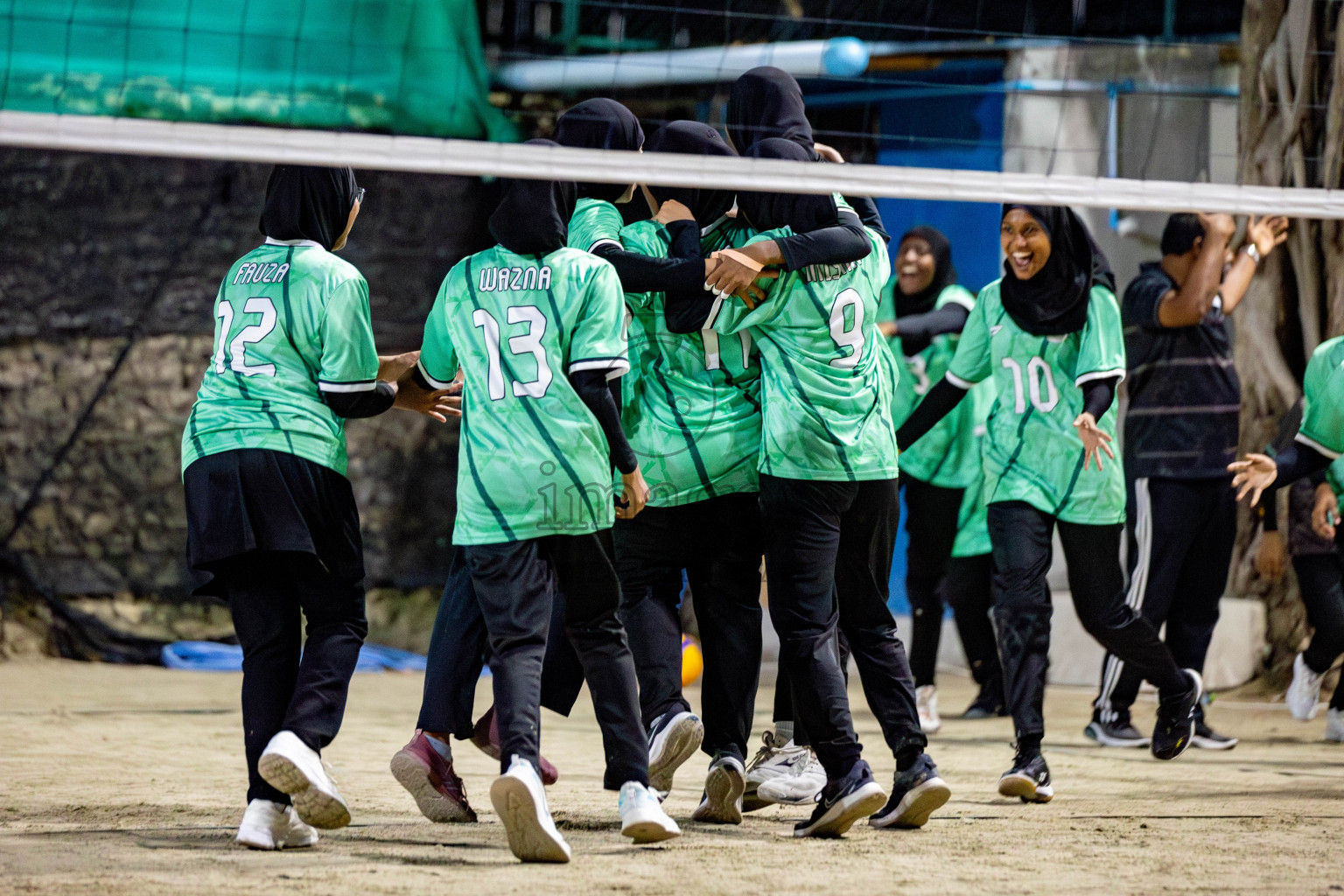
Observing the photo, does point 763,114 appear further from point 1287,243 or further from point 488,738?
point 1287,243

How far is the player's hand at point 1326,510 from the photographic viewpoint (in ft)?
22.1

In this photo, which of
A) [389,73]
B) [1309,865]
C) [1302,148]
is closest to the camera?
[1309,865]

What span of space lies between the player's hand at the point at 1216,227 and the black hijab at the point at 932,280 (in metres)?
1.59

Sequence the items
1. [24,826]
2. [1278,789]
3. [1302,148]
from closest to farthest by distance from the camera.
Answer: [24,826] < [1278,789] < [1302,148]

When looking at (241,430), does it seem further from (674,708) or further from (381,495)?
(381,495)

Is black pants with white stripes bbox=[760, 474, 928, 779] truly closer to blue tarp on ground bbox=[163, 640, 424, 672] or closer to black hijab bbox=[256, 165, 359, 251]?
black hijab bbox=[256, 165, 359, 251]

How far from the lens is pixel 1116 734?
6.91 m

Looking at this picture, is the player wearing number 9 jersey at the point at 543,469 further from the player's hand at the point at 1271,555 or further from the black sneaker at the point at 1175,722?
the player's hand at the point at 1271,555

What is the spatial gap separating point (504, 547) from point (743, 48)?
8.06 m

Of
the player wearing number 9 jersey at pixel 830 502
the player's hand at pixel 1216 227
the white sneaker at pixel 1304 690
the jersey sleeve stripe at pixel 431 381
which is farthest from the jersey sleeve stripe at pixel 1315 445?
the jersey sleeve stripe at pixel 431 381

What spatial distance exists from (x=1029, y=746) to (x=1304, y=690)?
3.06 m

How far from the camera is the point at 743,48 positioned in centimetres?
1139

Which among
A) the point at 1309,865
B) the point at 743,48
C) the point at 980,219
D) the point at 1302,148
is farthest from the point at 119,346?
the point at 1309,865

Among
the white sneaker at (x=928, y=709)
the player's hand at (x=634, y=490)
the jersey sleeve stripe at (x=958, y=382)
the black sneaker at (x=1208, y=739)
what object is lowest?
the white sneaker at (x=928, y=709)
